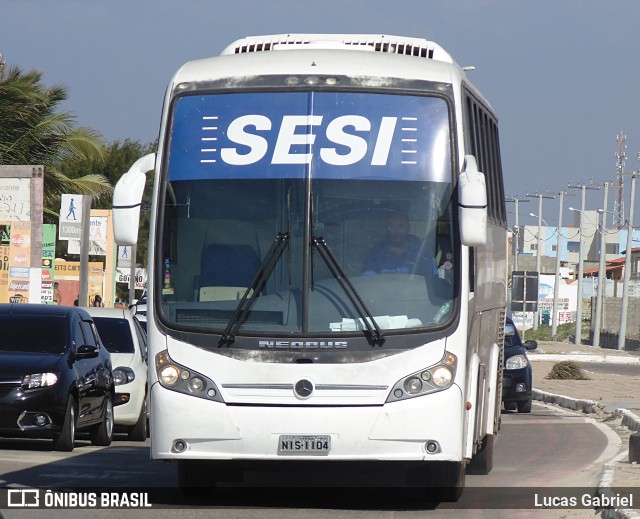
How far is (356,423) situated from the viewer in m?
10.6

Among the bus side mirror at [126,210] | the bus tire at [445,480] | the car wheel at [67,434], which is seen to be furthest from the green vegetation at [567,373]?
the bus side mirror at [126,210]

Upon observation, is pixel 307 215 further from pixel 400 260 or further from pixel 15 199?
pixel 15 199

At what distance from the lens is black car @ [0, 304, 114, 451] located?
15.8 m

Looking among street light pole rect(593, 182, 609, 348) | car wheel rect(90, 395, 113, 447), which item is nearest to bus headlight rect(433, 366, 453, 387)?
car wheel rect(90, 395, 113, 447)

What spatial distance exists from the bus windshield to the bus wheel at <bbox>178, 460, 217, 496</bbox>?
129 cm

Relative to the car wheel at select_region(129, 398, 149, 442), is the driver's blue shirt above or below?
above

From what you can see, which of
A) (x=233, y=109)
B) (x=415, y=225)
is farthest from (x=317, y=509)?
(x=233, y=109)

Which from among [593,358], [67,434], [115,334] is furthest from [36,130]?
[593,358]

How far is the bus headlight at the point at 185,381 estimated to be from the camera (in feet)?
35.3

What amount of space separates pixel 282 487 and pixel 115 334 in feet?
24.7

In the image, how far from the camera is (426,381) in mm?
10781
